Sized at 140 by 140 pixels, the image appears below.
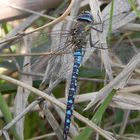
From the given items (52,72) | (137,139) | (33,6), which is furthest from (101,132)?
(33,6)

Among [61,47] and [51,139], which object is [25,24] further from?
[51,139]

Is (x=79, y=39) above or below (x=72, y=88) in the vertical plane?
above

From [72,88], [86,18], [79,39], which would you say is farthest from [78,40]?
[72,88]

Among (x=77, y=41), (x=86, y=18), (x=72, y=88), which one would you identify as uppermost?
(x=86, y=18)

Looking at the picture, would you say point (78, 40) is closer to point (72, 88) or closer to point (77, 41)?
point (77, 41)

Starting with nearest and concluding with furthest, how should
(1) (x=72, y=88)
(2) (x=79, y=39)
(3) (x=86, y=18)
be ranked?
(1) (x=72, y=88) → (3) (x=86, y=18) → (2) (x=79, y=39)

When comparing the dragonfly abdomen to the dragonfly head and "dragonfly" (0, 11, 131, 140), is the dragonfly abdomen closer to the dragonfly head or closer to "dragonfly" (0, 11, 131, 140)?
"dragonfly" (0, 11, 131, 140)

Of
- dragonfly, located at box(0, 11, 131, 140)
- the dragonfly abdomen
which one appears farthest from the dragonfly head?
the dragonfly abdomen

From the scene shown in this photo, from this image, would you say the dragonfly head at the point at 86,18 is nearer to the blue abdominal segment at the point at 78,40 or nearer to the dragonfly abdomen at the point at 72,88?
the blue abdominal segment at the point at 78,40

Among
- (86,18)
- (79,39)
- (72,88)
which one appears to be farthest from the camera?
(79,39)

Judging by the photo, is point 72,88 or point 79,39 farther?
point 79,39

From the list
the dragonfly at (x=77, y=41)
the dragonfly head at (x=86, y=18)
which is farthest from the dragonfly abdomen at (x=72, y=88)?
the dragonfly head at (x=86, y=18)
